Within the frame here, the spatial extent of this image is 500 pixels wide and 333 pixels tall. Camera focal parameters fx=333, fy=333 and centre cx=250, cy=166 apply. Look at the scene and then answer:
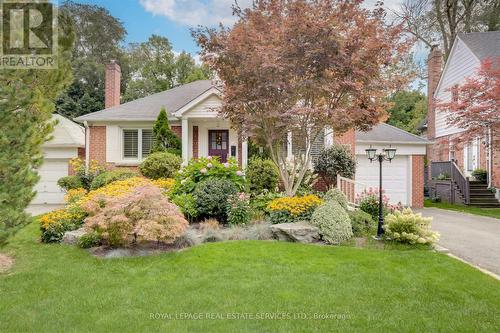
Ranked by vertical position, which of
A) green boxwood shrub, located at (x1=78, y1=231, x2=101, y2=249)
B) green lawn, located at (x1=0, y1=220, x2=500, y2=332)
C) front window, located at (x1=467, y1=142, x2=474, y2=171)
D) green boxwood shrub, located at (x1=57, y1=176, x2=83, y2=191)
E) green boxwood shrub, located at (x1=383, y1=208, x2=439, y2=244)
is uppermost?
front window, located at (x1=467, y1=142, x2=474, y2=171)

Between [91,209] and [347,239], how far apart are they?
226 inches

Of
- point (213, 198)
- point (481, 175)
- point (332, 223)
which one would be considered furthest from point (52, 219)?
point (481, 175)

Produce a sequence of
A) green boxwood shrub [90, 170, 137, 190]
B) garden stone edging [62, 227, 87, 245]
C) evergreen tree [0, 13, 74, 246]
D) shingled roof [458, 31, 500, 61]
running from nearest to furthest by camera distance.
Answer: evergreen tree [0, 13, 74, 246] → garden stone edging [62, 227, 87, 245] → green boxwood shrub [90, 170, 137, 190] → shingled roof [458, 31, 500, 61]

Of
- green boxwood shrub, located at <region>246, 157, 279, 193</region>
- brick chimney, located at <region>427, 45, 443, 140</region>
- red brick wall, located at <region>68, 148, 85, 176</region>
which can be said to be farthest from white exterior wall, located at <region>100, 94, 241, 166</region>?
brick chimney, located at <region>427, 45, 443, 140</region>

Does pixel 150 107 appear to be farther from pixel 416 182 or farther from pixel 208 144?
pixel 416 182

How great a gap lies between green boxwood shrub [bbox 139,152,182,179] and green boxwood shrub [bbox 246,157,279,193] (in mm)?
3023

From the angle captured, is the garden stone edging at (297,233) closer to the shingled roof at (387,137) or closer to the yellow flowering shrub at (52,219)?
the yellow flowering shrub at (52,219)

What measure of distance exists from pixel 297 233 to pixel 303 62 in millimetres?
4148

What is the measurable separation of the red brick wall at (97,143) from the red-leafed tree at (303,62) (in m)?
7.95

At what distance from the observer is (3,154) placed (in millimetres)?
4102

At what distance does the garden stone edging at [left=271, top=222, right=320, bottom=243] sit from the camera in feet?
23.9

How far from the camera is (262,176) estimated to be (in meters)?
11.5

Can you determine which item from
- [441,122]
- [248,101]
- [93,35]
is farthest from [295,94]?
[93,35]

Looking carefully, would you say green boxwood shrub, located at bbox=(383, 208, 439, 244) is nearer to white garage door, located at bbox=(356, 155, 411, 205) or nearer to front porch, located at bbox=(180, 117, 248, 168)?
white garage door, located at bbox=(356, 155, 411, 205)
